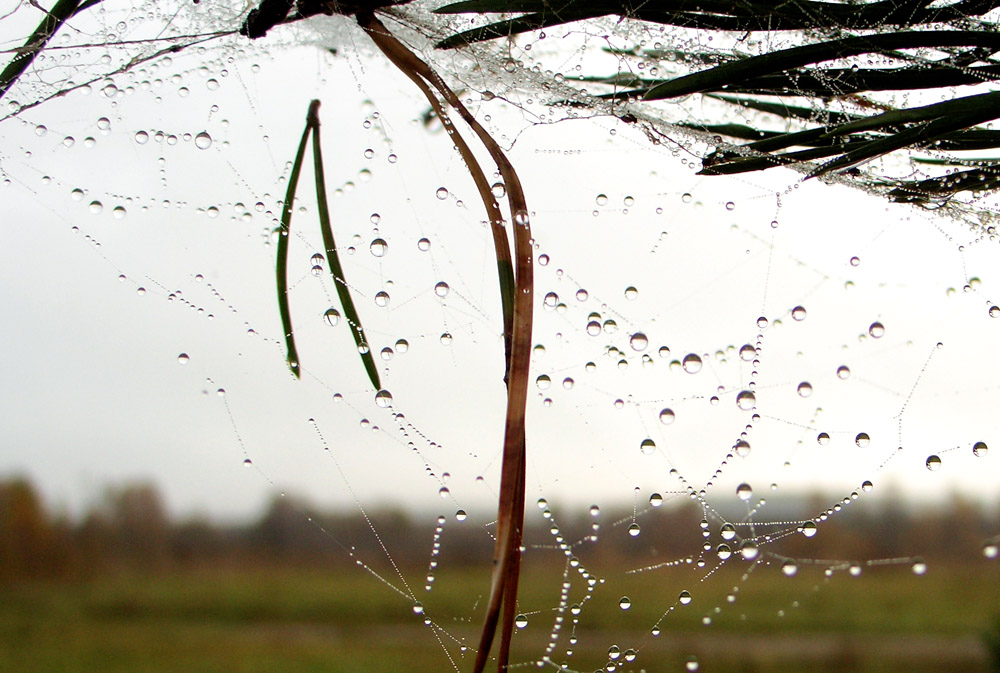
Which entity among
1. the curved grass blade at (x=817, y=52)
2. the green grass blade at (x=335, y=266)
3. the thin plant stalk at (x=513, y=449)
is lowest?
the thin plant stalk at (x=513, y=449)

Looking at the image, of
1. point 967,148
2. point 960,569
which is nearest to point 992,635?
point 967,148

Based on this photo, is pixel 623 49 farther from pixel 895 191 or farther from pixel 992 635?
pixel 992 635

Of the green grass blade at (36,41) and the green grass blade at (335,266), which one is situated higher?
the green grass blade at (36,41)

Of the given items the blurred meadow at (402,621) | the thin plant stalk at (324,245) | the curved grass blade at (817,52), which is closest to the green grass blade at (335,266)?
the thin plant stalk at (324,245)

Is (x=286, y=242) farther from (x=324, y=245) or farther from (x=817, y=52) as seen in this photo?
(x=817, y=52)

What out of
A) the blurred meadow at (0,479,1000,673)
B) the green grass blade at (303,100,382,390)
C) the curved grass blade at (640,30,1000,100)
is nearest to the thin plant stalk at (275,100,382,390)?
the green grass blade at (303,100,382,390)

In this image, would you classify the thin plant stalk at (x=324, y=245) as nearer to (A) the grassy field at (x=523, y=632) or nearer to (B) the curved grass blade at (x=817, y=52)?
(B) the curved grass blade at (x=817, y=52)
